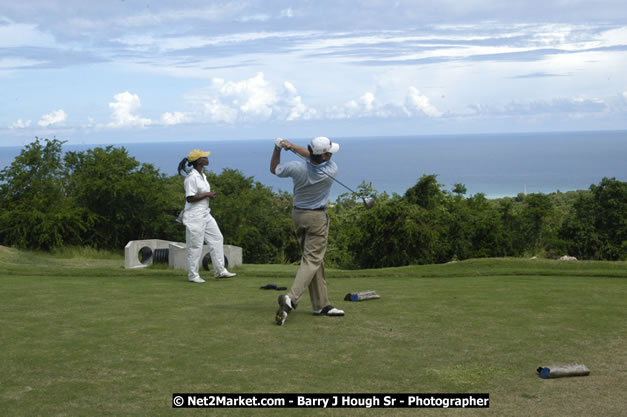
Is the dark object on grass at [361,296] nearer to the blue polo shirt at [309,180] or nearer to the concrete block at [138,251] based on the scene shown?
the blue polo shirt at [309,180]

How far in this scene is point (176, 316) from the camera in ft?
26.3

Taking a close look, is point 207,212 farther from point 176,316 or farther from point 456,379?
point 456,379

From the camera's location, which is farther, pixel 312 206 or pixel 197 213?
pixel 197 213

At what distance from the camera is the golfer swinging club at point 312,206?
26.4 ft

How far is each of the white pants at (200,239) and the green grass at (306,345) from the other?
1203mm

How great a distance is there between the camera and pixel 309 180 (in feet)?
26.5

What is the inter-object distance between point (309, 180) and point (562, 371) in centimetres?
373

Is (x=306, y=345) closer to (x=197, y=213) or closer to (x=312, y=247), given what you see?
(x=312, y=247)

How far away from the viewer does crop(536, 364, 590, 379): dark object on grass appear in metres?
5.33

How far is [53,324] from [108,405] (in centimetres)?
309

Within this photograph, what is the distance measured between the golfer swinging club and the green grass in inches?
14.1

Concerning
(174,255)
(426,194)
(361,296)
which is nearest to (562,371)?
(361,296)

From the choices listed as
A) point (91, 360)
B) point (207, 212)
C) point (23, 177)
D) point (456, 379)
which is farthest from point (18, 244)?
point (456, 379)

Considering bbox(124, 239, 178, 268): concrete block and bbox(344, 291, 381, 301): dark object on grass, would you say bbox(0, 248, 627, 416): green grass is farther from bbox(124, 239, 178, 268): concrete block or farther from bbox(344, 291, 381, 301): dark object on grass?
bbox(124, 239, 178, 268): concrete block
